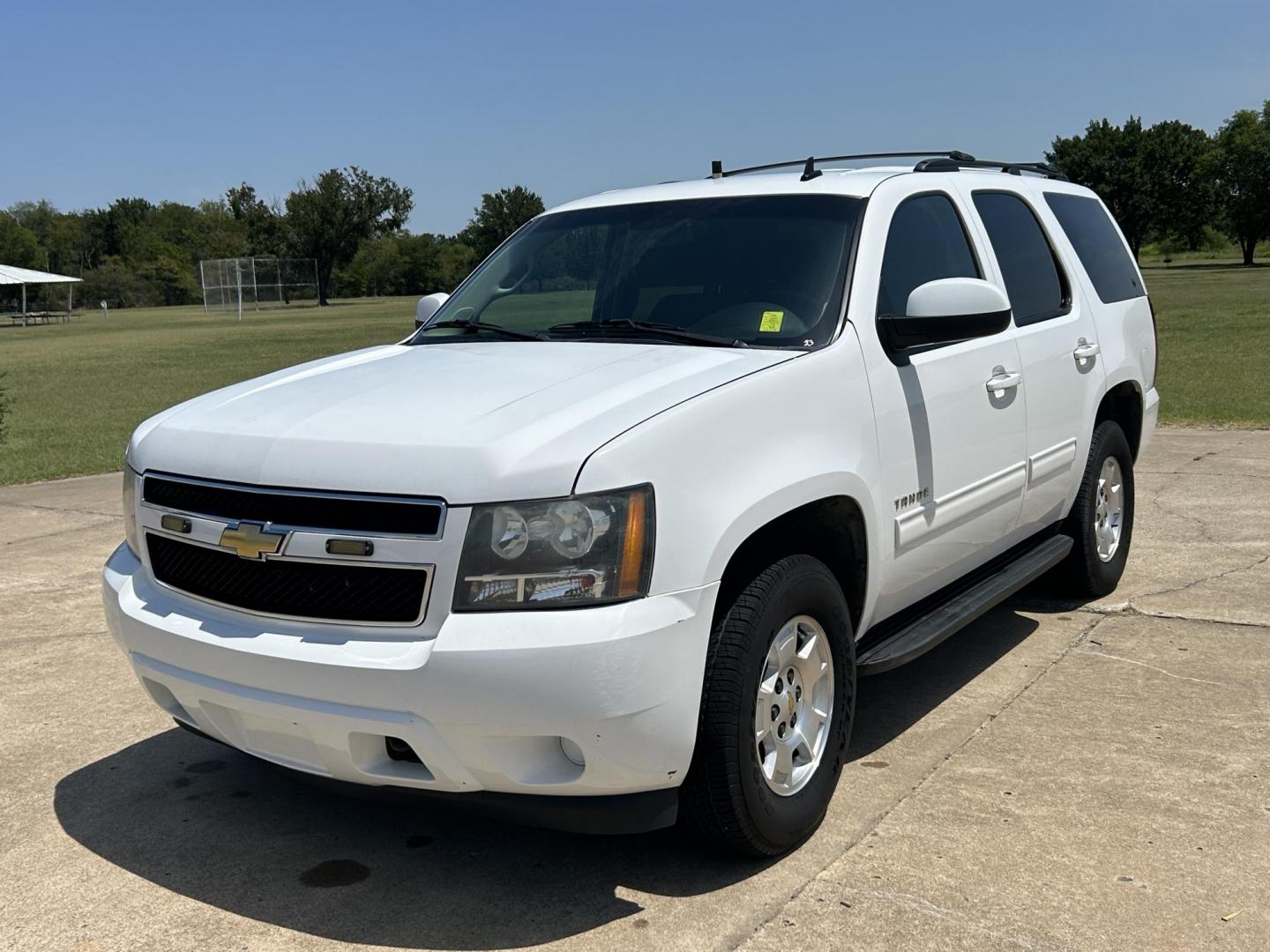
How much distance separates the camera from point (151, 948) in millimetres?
3070

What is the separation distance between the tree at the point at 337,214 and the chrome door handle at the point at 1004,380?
85141 millimetres

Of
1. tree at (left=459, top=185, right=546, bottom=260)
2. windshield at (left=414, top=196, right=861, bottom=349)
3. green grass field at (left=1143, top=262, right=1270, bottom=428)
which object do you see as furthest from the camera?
tree at (left=459, top=185, right=546, bottom=260)

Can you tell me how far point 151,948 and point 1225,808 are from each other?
2.96 meters

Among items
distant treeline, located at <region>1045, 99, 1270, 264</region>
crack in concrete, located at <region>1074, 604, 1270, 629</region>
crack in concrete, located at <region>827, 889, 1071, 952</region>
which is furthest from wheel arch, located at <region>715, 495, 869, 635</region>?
distant treeline, located at <region>1045, 99, 1270, 264</region>

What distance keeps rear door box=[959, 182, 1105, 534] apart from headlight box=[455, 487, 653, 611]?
2452mm

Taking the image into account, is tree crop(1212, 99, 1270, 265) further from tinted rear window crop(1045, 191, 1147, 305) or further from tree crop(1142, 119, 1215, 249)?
tinted rear window crop(1045, 191, 1147, 305)

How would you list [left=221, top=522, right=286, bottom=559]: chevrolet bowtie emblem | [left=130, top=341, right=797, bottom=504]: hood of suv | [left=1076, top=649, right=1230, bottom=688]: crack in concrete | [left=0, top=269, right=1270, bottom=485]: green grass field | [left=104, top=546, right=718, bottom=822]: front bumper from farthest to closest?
[left=0, top=269, right=1270, bottom=485]: green grass field
[left=1076, top=649, right=1230, bottom=688]: crack in concrete
[left=221, top=522, right=286, bottom=559]: chevrolet bowtie emblem
[left=130, top=341, right=797, bottom=504]: hood of suv
[left=104, top=546, right=718, bottom=822]: front bumper

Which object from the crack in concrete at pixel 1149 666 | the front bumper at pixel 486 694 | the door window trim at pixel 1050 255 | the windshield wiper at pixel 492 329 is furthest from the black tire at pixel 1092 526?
the front bumper at pixel 486 694

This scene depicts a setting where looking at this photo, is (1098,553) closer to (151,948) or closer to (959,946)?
(959,946)

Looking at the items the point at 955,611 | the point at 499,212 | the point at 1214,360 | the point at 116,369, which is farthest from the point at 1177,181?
the point at 955,611

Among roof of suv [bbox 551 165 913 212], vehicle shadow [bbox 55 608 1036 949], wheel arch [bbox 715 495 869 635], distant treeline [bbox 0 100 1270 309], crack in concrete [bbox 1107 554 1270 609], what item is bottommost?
vehicle shadow [bbox 55 608 1036 949]

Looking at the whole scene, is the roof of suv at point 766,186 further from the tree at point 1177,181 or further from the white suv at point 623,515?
the tree at point 1177,181

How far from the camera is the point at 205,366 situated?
25625 millimetres

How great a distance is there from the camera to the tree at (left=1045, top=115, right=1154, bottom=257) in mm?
87000
